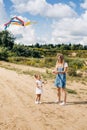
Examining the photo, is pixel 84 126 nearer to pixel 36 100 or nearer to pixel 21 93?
pixel 36 100

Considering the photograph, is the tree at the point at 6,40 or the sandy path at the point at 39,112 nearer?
the sandy path at the point at 39,112

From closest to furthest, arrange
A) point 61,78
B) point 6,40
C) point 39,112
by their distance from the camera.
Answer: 1. point 39,112
2. point 61,78
3. point 6,40

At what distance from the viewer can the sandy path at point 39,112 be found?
7.67 m

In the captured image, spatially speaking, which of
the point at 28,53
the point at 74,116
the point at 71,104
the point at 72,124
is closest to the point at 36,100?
the point at 71,104

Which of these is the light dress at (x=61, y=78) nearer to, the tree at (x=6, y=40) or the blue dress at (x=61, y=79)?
the blue dress at (x=61, y=79)

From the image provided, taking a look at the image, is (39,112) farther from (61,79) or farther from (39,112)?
(61,79)

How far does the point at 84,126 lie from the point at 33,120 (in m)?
1.38

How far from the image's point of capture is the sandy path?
25.2ft

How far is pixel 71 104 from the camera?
10531 mm

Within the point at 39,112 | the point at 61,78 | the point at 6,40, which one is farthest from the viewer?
the point at 6,40

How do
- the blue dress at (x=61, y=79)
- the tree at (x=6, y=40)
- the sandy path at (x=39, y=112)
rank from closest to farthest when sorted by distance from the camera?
the sandy path at (x=39, y=112)
the blue dress at (x=61, y=79)
the tree at (x=6, y=40)

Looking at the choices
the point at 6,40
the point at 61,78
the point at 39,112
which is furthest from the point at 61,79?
the point at 6,40

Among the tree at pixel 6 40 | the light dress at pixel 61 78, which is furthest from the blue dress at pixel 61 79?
the tree at pixel 6 40

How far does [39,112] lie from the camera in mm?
9047
